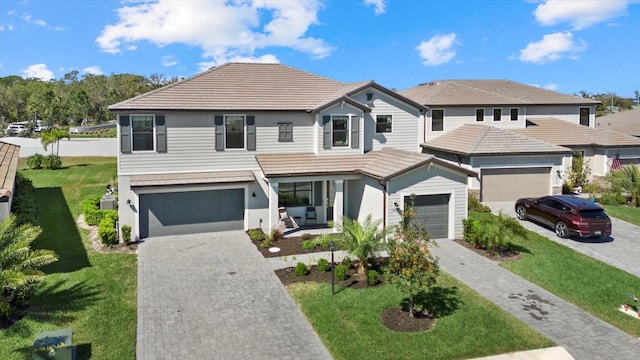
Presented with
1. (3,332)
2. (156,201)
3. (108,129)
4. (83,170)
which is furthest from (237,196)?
(108,129)

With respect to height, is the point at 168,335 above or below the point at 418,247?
below

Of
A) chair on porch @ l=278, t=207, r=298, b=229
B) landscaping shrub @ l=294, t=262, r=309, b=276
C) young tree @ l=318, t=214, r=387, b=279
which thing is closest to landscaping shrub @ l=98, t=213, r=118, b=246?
chair on porch @ l=278, t=207, r=298, b=229

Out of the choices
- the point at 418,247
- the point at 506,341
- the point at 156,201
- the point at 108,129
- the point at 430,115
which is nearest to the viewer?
the point at 506,341

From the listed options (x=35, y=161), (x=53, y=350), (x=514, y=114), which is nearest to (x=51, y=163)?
(x=35, y=161)

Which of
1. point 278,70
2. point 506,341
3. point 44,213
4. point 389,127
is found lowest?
point 506,341

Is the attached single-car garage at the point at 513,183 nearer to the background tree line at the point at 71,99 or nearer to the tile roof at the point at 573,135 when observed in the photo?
the tile roof at the point at 573,135

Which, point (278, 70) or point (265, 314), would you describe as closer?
point (265, 314)

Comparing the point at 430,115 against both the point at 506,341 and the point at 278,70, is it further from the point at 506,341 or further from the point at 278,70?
the point at 506,341

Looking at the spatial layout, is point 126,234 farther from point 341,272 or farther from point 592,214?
Result: point 592,214
